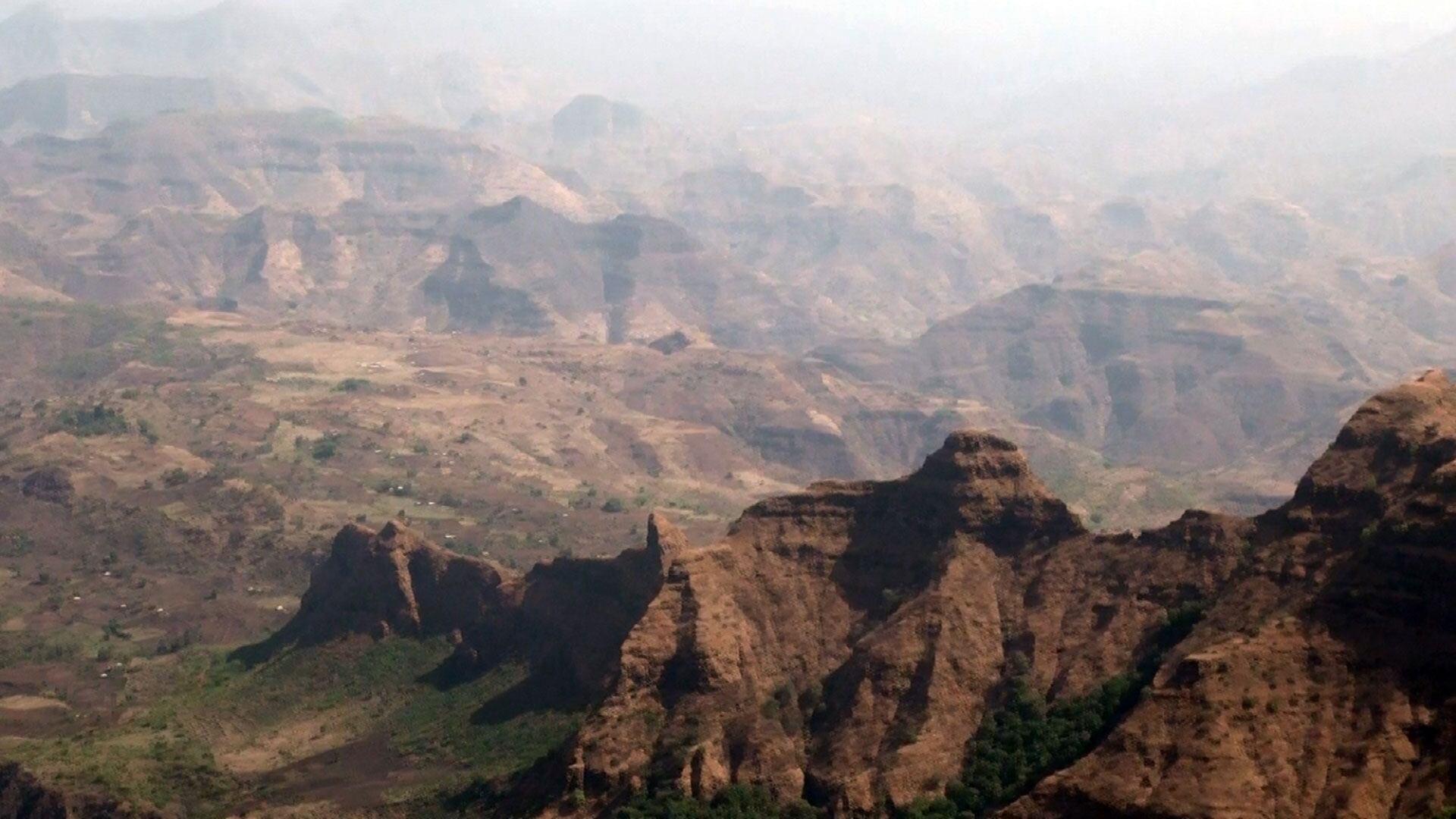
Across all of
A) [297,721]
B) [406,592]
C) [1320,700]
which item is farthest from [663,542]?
[1320,700]

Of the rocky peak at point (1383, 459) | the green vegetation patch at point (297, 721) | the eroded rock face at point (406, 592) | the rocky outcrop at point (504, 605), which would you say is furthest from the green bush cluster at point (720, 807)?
the eroded rock face at point (406, 592)

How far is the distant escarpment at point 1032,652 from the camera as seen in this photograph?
93.2 meters

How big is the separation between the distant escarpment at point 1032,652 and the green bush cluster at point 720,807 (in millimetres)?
969

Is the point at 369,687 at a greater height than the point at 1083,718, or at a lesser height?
lesser

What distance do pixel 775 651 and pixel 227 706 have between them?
74.9 m

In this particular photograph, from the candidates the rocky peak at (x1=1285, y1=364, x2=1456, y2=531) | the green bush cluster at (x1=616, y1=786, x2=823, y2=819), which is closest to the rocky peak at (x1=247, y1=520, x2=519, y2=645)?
the green bush cluster at (x1=616, y1=786, x2=823, y2=819)

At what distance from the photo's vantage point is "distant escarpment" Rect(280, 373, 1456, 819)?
93250 mm

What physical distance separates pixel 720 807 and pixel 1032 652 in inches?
974

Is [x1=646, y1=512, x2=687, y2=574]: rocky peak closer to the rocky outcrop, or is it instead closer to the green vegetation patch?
the rocky outcrop

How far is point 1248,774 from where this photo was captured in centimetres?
9119

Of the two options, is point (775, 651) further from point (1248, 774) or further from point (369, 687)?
point (369, 687)

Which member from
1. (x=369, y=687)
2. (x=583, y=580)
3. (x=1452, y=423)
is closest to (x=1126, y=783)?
(x=1452, y=423)

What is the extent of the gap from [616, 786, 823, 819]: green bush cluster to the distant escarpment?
0.97m

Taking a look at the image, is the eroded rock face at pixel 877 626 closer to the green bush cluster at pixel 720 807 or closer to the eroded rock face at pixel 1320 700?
the green bush cluster at pixel 720 807
